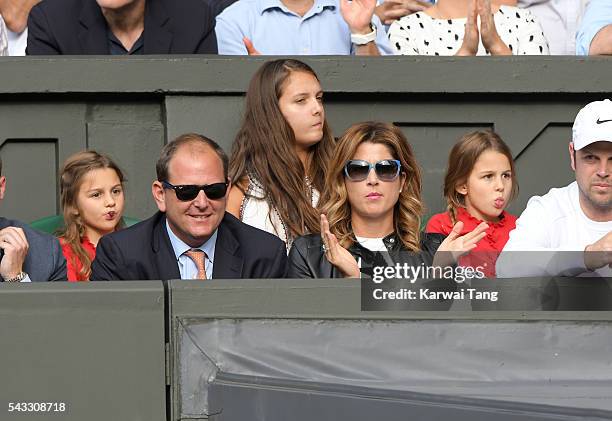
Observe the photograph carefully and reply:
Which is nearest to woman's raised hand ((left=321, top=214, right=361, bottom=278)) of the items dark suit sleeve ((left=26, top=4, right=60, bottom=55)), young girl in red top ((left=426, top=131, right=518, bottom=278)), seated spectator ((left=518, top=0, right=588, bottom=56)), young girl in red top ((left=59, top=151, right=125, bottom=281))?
young girl in red top ((left=426, top=131, right=518, bottom=278))

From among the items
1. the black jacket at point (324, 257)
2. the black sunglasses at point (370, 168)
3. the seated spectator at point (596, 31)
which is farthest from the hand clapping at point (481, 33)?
the black jacket at point (324, 257)

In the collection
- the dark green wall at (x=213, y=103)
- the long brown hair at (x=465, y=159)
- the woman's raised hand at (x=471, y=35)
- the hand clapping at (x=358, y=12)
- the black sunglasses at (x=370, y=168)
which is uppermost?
the hand clapping at (x=358, y=12)

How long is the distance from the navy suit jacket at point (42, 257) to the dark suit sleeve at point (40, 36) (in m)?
1.35

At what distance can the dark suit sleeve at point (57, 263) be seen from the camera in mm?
5504

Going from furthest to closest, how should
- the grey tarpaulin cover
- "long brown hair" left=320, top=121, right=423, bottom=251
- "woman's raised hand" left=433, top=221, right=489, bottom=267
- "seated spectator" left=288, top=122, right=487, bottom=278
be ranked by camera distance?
1. "long brown hair" left=320, top=121, right=423, bottom=251
2. "seated spectator" left=288, top=122, right=487, bottom=278
3. "woman's raised hand" left=433, top=221, right=489, bottom=267
4. the grey tarpaulin cover

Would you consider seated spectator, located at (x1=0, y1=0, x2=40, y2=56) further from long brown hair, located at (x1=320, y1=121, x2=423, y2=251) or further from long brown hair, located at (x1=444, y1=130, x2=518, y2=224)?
long brown hair, located at (x1=444, y1=130, x2=518, y2=224)

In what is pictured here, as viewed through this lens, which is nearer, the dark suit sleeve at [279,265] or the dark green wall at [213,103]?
the dark suit sleeve at [279,265]

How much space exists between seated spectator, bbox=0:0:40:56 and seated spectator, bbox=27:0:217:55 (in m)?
0.43

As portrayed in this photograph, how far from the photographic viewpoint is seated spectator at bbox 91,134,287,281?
5180mm

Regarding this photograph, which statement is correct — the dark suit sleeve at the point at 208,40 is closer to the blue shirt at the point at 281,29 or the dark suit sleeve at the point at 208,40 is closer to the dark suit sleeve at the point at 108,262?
the blue shirt at the point at 281,29

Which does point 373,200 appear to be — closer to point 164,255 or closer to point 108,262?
point 164,255

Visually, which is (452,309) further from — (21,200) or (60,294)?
(21,200)

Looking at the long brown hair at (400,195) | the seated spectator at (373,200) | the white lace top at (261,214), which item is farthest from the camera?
the white lace top at (261,214)

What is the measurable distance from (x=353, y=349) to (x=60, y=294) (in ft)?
3.32
